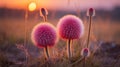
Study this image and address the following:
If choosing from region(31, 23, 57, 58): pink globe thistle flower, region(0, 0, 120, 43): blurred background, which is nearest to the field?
region(0, 0, 120, 43): blurred background

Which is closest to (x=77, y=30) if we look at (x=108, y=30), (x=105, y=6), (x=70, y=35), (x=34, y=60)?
(x=70, y=35)

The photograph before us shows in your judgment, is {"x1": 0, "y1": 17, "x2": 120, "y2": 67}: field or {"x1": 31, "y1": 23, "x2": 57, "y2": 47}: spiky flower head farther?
{"x1": 0, "y1": 17, "x2": 120, "y2": 67}: field

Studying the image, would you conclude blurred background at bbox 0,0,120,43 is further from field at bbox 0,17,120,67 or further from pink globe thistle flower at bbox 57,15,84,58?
pink globe thistle flower at bbox 57,15,84,58

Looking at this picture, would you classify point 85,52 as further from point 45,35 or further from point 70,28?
point 45,35

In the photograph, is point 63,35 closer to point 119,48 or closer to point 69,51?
point 69,51

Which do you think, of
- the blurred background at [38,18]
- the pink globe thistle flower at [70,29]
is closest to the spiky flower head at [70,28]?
the pink globe thistle flower at [70,29]

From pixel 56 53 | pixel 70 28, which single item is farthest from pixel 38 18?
pixel 70 28

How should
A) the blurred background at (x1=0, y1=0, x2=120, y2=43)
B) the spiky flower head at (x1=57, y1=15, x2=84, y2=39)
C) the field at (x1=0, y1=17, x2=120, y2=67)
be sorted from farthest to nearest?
the blurred background at (x1=0, y1=0, x2=120, y2=43), the field at (x1=0, y1=17, x2=120, y2=67), the spiky flower head at (x1=57, y1=15, x2=84, y2=39)

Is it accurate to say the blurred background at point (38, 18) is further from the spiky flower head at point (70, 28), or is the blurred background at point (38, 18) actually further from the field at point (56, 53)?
the spiky flower head at point (70, 28)

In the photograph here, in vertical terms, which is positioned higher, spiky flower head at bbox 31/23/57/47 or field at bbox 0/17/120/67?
spiky flower head at bbox 31/23/57/47
